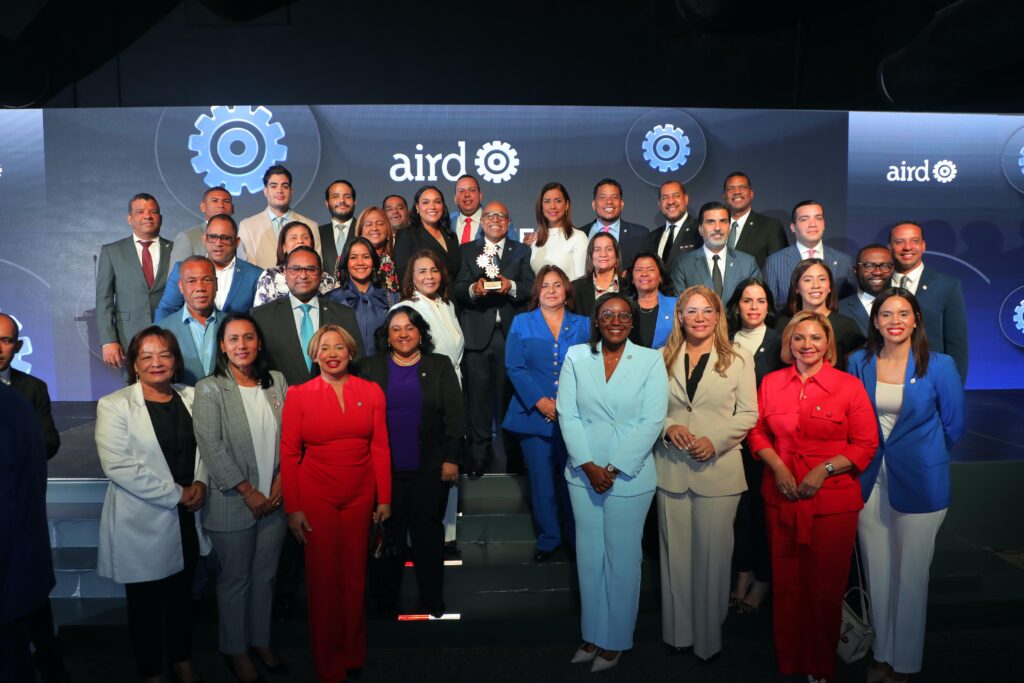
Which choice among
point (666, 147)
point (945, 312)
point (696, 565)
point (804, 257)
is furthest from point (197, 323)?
point (666, 147)

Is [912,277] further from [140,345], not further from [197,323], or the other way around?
[140,345]

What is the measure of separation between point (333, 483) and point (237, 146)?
14.7 feet

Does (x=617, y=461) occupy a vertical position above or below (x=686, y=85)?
below

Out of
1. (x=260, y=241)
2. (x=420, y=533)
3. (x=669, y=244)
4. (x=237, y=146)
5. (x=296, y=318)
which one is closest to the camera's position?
(x=420, y=533)

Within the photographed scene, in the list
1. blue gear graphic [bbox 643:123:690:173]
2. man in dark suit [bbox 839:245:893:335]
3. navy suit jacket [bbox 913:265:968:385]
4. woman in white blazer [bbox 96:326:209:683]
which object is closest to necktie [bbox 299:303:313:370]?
woman in white blazer [bbox 96:326:209:683]

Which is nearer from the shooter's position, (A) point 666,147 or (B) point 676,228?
(B) point 676,228

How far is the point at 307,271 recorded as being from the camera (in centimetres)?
398

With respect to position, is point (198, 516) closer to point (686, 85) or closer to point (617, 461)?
point (617, 461)

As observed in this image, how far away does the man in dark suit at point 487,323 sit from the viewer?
4.72m

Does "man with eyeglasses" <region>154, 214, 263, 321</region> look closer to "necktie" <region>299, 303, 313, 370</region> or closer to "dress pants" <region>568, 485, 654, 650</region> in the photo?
"necktie" <region>299, 303, 313, 370</region>

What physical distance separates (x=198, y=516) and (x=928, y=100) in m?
6.64

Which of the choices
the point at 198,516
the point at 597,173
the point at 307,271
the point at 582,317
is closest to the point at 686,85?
the point at 597,173

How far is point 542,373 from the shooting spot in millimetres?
4227

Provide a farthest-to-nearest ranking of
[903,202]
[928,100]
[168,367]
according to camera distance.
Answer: [903,202] < [928,100] < [168,367]
